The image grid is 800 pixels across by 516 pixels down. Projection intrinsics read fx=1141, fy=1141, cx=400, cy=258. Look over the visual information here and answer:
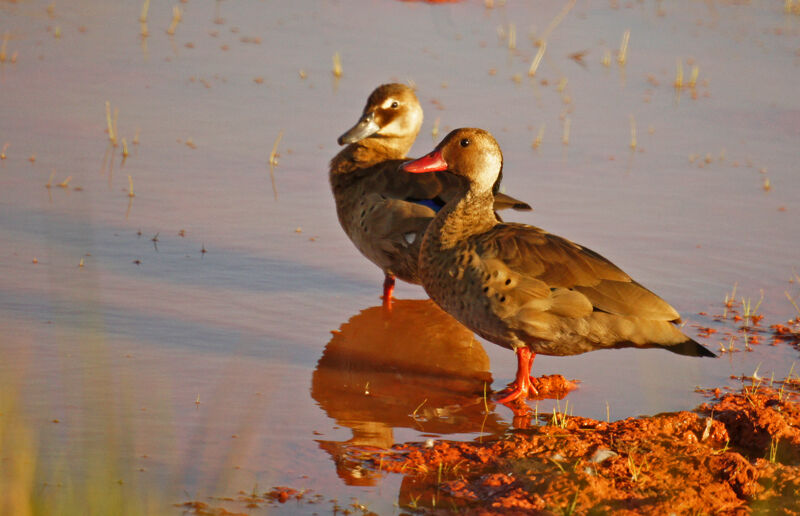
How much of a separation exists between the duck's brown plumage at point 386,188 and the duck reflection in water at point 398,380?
1.20 ft

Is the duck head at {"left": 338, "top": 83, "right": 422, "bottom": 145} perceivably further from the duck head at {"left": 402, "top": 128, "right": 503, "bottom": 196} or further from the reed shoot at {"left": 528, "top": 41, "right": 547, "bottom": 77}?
the reed shoot at {"left": 528, "top": 41, "right": 547, "bottom": 77}

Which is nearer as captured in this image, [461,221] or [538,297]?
[538,297]

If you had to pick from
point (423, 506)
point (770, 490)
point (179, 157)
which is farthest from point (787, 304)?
point (179, 157)

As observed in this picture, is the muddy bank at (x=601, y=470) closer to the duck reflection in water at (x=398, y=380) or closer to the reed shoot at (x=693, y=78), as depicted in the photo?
the duck reflection in water at (x=398, y=380)

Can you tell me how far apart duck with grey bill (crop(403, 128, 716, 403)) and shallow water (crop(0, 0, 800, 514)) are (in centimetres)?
38

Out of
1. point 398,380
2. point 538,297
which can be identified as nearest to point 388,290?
point 398,380

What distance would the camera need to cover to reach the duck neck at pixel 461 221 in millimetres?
6082

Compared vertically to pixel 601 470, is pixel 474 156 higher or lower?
higher

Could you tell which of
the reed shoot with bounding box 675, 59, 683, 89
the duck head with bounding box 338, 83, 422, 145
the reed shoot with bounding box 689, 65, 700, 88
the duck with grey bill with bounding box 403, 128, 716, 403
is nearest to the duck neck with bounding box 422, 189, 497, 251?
the duck with grey bill with bounding box 403, 128, 716, 403

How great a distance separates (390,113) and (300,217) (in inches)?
41.6

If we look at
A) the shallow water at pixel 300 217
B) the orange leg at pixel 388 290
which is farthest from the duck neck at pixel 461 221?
the orange leg at pixel 388 290

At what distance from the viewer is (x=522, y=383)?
5.95 m

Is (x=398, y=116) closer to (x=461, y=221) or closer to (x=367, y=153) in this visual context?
(x=367, y=153)

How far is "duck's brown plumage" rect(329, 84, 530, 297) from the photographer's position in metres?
6.98
